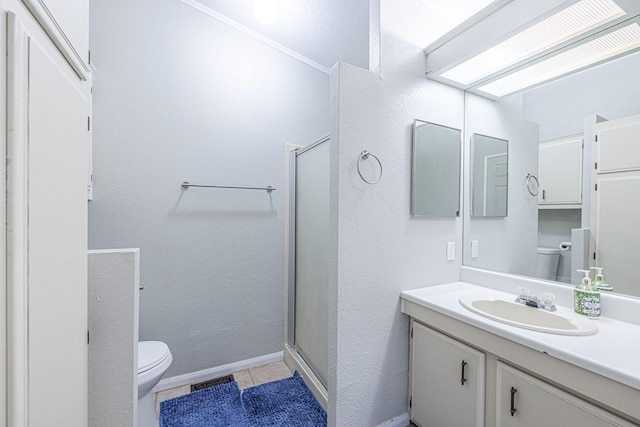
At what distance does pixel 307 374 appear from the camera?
78.9 inches

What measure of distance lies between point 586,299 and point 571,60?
3.87ft

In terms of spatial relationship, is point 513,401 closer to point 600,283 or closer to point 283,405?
point 600,283

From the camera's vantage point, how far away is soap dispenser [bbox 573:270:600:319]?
47.3 inches

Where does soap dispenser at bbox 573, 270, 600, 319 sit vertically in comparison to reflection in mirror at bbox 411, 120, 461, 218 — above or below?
below

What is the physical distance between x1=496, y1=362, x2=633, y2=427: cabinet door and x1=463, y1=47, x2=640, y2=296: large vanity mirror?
62cm

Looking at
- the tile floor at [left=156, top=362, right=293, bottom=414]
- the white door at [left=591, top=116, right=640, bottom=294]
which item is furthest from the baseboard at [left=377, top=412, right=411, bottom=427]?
the white door at [left=591, top=116, right=640, bottom=294]

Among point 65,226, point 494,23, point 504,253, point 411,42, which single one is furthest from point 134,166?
point 504,253

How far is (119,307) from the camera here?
103 centimetres

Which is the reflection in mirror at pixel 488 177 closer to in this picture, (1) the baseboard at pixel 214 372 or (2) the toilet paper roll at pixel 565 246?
(2) the toilet paper roll at pixel 565 246

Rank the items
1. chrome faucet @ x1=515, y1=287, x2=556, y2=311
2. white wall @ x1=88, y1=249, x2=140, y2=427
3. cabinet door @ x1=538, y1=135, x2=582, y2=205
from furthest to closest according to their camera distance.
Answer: cabinet door @ x1=538, y1=135, x2=582, y2=205, chrome faucet @ x1=515, y1=287, x2=556, y2=311, white wall @ x1=88, y1=249, x2=140, y2=427

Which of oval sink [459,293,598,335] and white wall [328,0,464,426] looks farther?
white wall [328,0,464,426]

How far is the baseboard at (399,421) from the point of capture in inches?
60.8

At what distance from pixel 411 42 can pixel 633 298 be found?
1.62 m

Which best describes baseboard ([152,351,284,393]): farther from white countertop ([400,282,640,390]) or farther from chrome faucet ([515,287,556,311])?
chrome faucet ([515,287,556,311])
